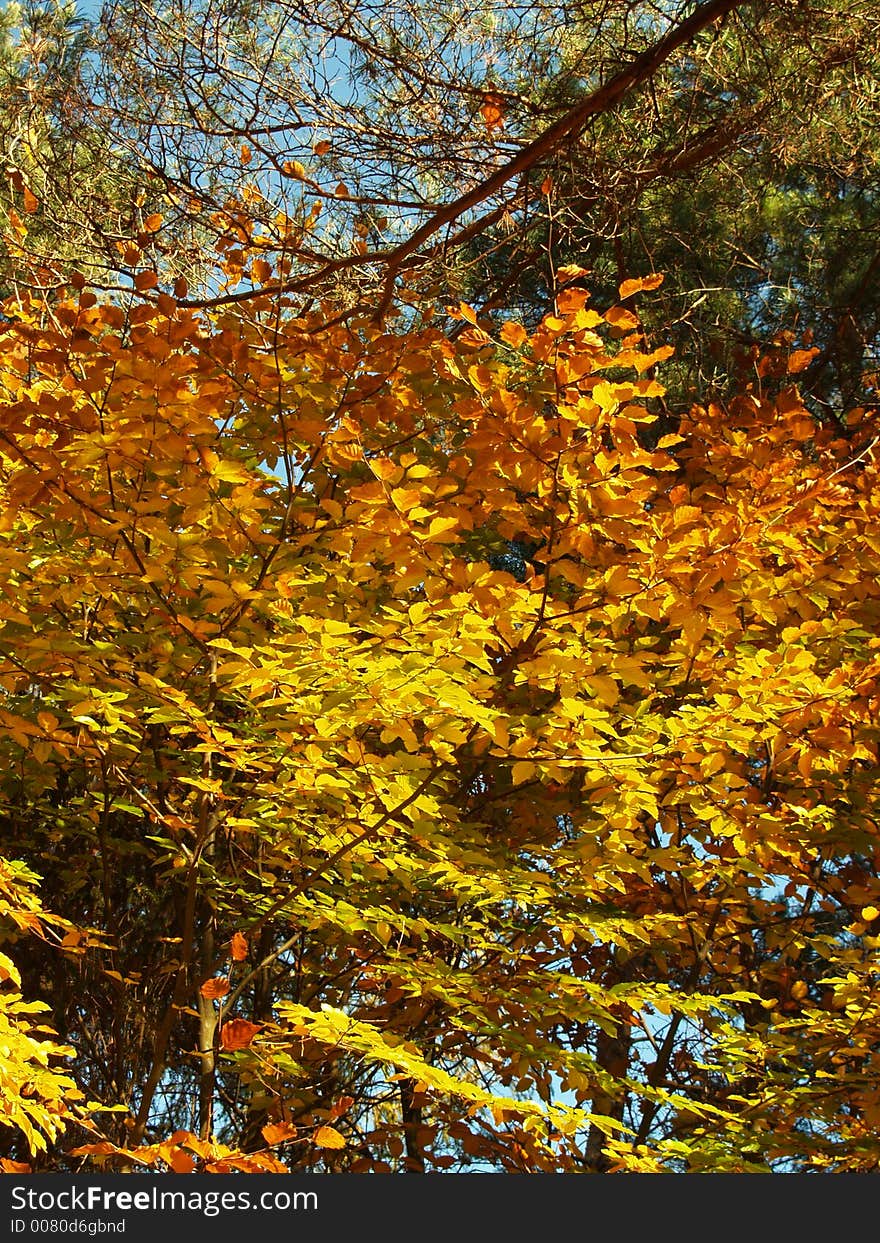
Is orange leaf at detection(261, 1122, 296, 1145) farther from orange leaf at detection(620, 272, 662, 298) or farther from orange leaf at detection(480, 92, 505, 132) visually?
orange leaf at detection(480, 92, 505, 132)

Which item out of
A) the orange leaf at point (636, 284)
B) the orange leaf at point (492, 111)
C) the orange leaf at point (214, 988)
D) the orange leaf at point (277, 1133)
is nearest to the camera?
the orange leaf at point (277, 1133)

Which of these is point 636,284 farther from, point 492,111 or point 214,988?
point 214,988

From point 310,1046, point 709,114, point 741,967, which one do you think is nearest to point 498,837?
point 310,1046

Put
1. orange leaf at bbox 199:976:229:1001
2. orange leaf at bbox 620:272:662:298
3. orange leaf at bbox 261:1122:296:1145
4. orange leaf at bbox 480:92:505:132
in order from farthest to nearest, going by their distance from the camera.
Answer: orange leaf at bbox 480:92:505:132
orange leaf at bbox 620:272:662:298
orange leaf at bbox 199:976:229:1001
orange leaf at bbox 261:1122:296:1145

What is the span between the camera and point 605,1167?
4.17 metres

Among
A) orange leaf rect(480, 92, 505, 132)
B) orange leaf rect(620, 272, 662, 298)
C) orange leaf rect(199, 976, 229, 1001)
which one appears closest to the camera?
orange leaf rect(199, 976, 229, 1001)

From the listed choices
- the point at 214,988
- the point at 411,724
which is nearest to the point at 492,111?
the point at 411,724

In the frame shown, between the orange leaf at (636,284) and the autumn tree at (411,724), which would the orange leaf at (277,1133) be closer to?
the autumn tree at (411,724)

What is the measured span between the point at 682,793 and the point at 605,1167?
5.14 ft

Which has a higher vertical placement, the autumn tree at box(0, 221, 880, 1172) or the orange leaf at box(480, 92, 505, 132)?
the orange leaf at box(480, 92, 505, 132)

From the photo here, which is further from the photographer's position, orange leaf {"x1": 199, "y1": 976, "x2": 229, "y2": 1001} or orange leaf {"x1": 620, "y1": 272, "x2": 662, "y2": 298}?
orange leaf {"x1": 620, "y1": 272, "x2": 662, "y2": 298}

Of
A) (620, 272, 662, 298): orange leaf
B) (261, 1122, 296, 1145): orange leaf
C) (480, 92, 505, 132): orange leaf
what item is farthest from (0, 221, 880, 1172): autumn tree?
(480, 92, 505, 132): orange leaf

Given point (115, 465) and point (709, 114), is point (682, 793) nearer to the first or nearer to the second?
point (115, 465)

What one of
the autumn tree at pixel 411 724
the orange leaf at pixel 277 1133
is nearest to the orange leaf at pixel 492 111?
the autumn tree at pixel 411 724
